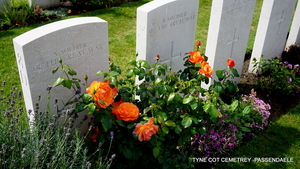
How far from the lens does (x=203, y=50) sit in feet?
21.7

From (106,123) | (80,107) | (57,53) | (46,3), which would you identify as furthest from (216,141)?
(46,3)

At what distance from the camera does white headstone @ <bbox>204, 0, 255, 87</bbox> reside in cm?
451

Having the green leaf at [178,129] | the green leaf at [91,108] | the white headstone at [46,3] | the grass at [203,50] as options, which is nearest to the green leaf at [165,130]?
the green leaf at [178,129]

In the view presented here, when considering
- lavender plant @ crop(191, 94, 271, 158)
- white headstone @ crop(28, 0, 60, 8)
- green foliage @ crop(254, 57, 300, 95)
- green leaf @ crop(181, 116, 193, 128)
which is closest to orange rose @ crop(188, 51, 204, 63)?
lavender plant @ crop(191, 94, 271, 158)

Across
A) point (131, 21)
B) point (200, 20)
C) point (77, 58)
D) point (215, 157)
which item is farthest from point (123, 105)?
point (200, 20)

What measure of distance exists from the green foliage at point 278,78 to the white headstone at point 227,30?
546 millimetres

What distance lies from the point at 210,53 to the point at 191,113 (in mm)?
1775

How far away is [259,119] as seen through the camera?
174 inches

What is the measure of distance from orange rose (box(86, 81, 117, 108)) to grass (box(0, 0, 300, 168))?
5.19ft

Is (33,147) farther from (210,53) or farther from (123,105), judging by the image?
(210,53)

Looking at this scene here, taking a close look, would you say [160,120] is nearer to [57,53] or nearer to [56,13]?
[57,53]

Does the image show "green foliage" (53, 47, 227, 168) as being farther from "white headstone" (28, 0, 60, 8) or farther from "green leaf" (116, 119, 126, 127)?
"white headstone" (28, 0, 60, 8)

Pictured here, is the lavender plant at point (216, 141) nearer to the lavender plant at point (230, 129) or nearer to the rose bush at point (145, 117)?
the lavender plant at point (230, 129)

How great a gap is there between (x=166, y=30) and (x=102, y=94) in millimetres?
1437
